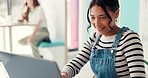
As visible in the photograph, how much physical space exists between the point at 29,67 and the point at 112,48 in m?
0.34

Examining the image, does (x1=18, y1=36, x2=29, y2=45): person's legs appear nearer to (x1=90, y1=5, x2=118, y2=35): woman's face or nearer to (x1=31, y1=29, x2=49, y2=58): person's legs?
(x1=31, y1=29, x2=49, y2=58): person's legs

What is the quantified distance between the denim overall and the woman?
1.21 metres

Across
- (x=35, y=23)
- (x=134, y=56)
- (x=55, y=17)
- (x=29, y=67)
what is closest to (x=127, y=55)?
(x=134, y=56)

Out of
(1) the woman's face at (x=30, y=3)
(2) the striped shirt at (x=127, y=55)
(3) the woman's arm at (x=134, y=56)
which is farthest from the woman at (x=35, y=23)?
(3) the woman's arm at (x=134, y=56)

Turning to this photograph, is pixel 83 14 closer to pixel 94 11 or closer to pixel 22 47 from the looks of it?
pixel 22 47

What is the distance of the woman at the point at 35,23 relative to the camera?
2.17 meters

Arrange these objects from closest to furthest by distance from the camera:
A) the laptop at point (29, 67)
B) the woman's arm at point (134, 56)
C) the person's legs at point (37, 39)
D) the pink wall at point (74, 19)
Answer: the laptop at point (29, 67) < the woman's arm at point (134, 56) < the person's legs at point (37, 39) < the pink wall at point (74, 19)

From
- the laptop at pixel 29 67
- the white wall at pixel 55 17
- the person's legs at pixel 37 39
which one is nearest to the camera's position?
the laptop at pixel 29 67

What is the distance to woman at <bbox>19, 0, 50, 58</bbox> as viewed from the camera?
2170mm

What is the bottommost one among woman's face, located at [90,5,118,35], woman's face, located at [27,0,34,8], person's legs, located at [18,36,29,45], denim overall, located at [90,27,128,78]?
person's legs, located at [18,36,29,45]

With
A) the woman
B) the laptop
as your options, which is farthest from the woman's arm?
the woman

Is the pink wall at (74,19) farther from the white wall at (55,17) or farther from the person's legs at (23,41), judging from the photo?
the person's legs at (23,41)

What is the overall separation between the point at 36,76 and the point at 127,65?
354 mm

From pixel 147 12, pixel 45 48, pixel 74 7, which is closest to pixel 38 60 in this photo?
pixel 147 12
